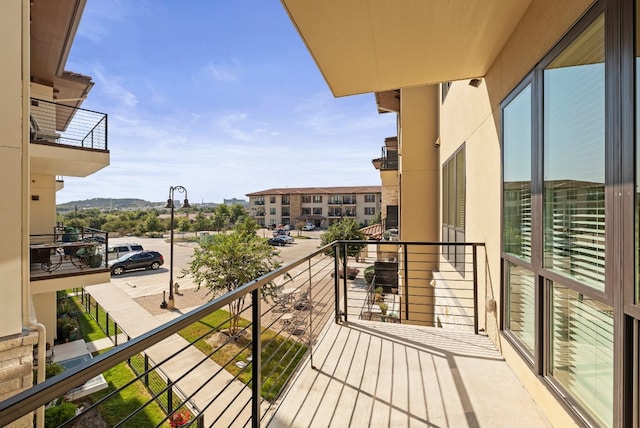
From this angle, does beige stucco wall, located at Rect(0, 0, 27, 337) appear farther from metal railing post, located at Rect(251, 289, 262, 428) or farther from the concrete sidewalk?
metal railing post, located at Rect(251, 289, 262, 428)

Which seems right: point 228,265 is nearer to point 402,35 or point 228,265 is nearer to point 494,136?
point 494,136

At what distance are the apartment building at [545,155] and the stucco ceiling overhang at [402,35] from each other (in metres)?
0.01

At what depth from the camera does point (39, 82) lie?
7.49m

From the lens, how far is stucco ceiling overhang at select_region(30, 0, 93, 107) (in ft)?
16.4

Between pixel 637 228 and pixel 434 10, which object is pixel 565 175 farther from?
pixel 434 10

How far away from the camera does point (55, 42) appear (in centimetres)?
598

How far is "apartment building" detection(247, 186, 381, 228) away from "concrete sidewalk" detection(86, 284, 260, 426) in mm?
35428

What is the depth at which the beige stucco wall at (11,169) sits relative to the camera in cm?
328

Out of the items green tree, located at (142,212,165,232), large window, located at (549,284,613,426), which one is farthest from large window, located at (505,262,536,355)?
green tree, located at (142,212,165,232)

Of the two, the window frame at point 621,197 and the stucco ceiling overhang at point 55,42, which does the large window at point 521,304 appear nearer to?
the window frame at point 621,197

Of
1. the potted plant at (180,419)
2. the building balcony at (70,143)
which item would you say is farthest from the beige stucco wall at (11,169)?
the building balcony at (70,143)

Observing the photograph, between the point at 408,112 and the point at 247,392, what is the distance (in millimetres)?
7285

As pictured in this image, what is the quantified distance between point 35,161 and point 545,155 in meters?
8.60

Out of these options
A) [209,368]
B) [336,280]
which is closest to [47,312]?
[209,368]
